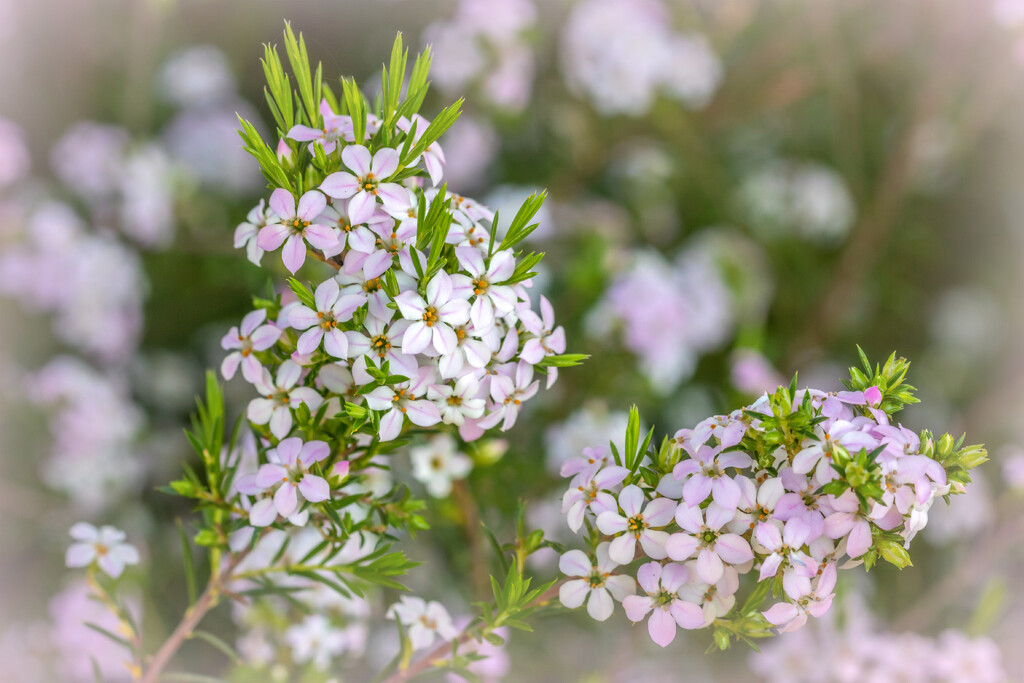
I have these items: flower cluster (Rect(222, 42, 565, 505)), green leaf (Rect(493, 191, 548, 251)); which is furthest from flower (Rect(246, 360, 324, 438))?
green leaf (Rect(493, 191, 548, 251))

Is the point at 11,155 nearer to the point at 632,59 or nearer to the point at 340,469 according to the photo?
the point at 632,59

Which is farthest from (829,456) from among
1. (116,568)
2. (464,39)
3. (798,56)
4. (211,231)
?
(798,56)

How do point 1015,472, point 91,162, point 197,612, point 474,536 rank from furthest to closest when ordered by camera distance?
point 91,162 → point 1015,472 → point 474,536 → point 197,612

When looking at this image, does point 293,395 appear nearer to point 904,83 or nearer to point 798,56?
point 798,56

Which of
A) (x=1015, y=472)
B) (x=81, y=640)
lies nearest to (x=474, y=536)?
(x=81, y=640)

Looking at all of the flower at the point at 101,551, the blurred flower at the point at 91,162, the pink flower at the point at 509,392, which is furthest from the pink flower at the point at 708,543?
the blurred flower at the point at 91,162

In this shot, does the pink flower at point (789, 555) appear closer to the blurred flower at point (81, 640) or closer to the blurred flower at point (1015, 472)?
the blurred flower at point (1015, 472)

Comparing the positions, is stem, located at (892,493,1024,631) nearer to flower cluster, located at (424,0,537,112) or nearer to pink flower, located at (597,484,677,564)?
pink flower, located at (597,484,677,564)
